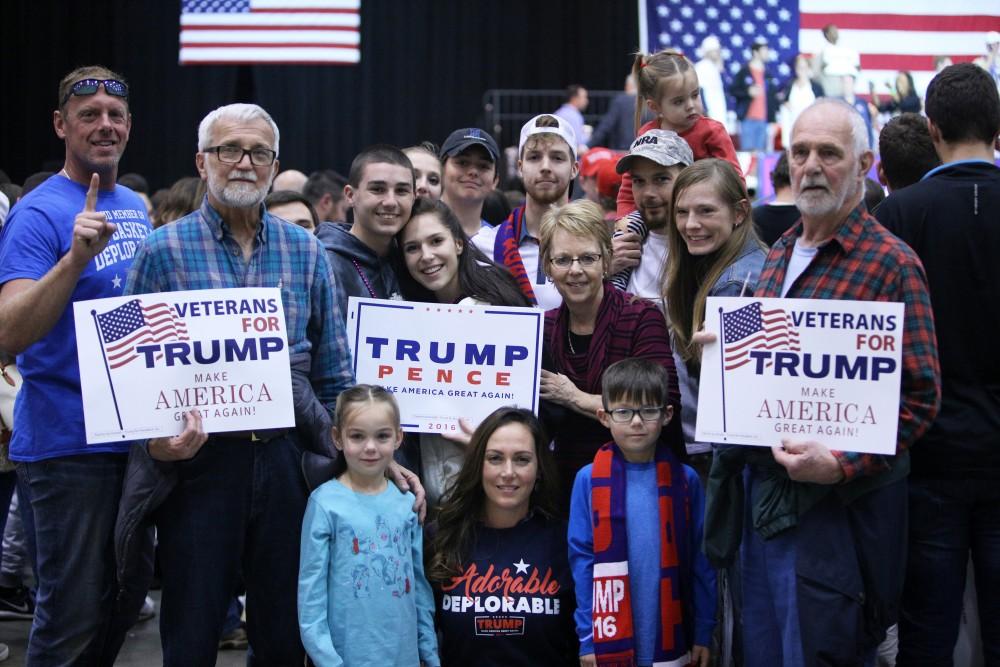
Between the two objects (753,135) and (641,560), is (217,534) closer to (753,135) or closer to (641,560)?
(641,560)

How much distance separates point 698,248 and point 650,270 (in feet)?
1.52

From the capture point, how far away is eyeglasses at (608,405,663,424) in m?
3.92

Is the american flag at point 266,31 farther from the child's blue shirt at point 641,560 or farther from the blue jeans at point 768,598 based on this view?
the blue jeans at point 768,598

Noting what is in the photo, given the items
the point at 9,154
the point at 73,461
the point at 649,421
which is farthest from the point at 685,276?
the point at 9,154

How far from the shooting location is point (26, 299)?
11.8 ft

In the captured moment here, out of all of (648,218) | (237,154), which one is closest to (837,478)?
(648,218)

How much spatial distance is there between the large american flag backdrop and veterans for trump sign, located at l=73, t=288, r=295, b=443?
27.2ft

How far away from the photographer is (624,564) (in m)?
3.92

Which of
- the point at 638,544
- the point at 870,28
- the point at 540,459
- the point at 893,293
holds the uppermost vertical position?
the point at 870,28

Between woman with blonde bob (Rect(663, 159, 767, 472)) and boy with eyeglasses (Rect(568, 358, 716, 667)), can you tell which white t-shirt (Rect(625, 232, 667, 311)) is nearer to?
woman with blonde bob (Rect(663, 159, 767, 472))

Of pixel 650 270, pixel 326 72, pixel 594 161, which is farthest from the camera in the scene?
pixel 326 72

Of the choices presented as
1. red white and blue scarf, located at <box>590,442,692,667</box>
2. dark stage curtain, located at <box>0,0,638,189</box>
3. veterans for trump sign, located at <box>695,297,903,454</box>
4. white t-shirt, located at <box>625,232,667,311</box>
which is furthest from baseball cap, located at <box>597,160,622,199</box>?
dark stage curtain, located at <box>0,0,638,189</box>

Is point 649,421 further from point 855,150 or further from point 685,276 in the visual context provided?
point 855,150

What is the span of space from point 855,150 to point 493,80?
1371 centimetres
